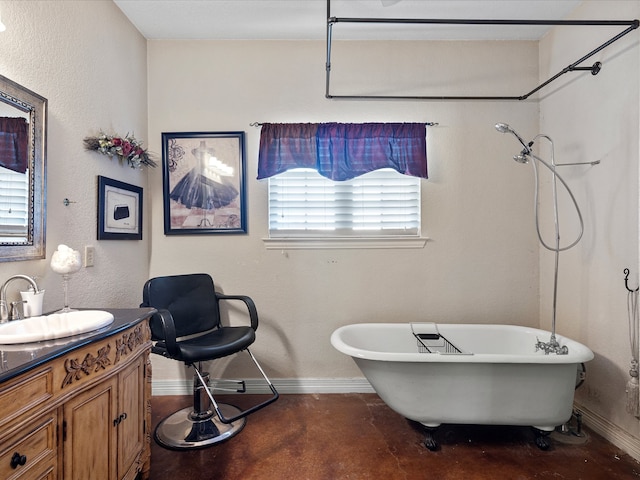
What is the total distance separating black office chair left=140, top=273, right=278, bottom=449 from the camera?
1685mm

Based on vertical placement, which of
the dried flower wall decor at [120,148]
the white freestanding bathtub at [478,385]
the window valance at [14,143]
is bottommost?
the white freestanding bathtub at [478,385]

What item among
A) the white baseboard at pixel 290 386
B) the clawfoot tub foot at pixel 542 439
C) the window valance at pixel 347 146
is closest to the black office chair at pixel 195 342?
the white baseboard at pixel 290 386

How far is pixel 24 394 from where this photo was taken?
2.86ft

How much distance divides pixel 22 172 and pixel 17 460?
1148mm

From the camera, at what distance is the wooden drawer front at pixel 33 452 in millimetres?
826

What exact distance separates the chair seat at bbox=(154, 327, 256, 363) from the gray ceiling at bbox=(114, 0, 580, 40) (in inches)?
85.1

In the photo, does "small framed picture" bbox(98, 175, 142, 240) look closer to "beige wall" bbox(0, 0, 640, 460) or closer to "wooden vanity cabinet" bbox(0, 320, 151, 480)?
"beige wall" bbox(0, 0, 640, 460)

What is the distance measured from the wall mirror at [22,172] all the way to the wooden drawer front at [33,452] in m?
0.75

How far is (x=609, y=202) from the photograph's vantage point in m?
1.82

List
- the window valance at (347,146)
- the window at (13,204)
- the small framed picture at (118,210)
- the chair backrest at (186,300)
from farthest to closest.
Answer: the window valance at (347,146) < the chair backrest at (186,300) < the small framed picture at (118,210) < the window at (13,204)

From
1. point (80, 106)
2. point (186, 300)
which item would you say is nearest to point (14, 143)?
point (80, 106)

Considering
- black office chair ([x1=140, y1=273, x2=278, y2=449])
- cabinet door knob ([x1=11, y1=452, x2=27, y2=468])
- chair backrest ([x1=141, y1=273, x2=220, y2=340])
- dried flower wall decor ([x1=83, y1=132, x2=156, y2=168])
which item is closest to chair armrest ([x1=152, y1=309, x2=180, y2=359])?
black office chair ([x1=140, y1=273, x2=278, y2=449])

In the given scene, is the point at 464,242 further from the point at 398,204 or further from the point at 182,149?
the point at 182,149

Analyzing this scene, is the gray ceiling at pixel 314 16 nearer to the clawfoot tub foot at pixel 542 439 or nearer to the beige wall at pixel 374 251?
the beige wall at pixel 374 251
